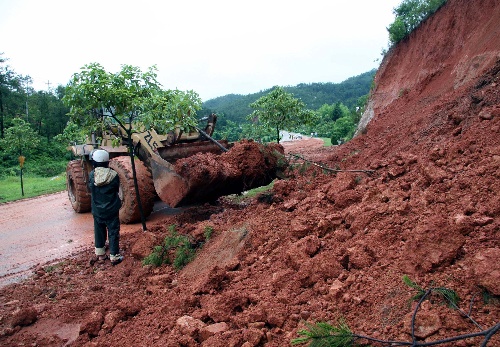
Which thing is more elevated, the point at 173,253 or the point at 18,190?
the point at 173,253

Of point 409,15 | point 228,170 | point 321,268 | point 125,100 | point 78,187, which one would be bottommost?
point 321,268

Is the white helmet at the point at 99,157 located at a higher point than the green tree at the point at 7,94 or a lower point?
lower

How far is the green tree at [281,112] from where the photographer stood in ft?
43.9

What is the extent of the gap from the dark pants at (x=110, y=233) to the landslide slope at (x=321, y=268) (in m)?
0.26

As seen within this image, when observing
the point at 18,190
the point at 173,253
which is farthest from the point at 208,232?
the point at 18,190

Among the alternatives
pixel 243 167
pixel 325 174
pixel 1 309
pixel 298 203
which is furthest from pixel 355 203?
pixel 1 309

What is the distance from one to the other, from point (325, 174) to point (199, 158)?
2161 millimetres

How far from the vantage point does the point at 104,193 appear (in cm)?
640

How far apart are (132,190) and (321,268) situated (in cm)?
537

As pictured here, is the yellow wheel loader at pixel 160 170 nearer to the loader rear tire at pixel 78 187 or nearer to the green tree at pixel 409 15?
the loader rear tire at pixel 78 187

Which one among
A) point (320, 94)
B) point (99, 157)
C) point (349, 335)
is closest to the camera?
point (349, 335)

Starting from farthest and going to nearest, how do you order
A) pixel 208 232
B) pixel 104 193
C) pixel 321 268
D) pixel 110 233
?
pixel 104 193 < pixel 110 233 < pixel 208 232 < pixel 321 268

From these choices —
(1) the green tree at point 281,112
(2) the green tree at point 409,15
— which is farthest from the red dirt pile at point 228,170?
(2) the green tree at point 409,15

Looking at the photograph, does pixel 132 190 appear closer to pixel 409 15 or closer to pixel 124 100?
pixel 124 100
